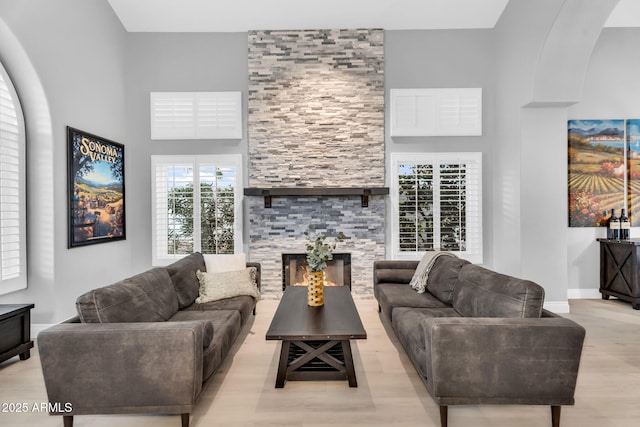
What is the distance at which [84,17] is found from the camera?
4.61 metres

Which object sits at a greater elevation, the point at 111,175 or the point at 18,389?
the point at 111,175

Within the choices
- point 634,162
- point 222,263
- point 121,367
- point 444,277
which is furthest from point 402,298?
point 634,162

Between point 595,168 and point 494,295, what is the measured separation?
165 inches

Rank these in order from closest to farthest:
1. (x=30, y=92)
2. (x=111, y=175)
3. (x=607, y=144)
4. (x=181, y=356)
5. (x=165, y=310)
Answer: (x=181, y=356) → (x=165, y=310) → (x=30, y=92) → (x=111, y=175) → (x=607, y=144)

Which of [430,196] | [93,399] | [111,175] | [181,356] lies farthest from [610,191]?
[111,175]

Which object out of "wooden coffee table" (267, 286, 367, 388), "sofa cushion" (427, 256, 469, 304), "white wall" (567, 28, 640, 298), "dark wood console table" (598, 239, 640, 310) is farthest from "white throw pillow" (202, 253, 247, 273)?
"dark wood console table" (598, 239, 640, 310)

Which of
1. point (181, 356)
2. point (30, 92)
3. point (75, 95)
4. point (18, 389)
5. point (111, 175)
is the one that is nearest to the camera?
point (181, 356)

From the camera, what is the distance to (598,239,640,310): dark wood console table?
492 centimetres

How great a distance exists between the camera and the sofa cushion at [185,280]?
12.0ft

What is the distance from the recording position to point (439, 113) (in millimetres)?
5652

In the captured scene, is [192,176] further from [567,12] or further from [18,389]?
[567,12]

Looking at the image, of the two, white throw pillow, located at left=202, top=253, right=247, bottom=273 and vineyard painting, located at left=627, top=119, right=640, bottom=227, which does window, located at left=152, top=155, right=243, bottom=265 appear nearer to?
white throw pillow, located at left=202, top=253, right=247, bottom=273

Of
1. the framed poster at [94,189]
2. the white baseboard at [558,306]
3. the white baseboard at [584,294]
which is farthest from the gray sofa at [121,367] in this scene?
the white baseboard at [584,294]

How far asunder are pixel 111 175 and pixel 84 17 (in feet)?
6.86
